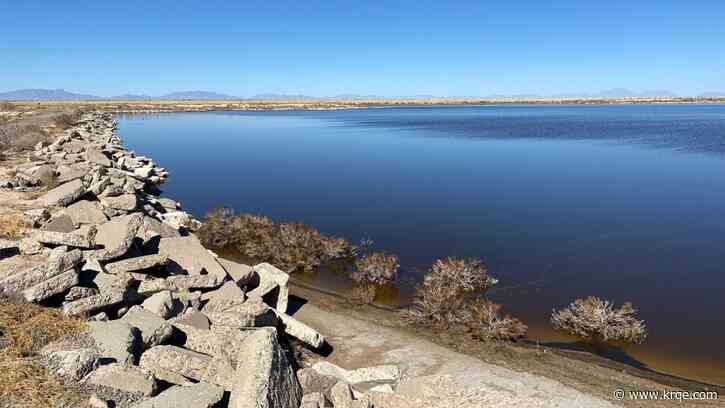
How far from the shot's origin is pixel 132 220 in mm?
9750

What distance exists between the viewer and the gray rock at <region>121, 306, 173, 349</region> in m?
6.59

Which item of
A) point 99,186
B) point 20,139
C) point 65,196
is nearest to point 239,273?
point 65,196

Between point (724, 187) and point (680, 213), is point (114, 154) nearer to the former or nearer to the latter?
point (680, 213)

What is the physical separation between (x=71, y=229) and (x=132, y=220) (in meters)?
2.28

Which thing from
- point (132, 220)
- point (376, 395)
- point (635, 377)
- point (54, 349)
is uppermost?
point (132, 220)

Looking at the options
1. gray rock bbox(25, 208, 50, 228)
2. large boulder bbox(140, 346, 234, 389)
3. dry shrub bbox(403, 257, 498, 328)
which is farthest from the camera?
gray rock bbox(25, 208, 50, 228)

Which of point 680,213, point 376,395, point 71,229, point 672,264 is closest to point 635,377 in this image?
point 376,395

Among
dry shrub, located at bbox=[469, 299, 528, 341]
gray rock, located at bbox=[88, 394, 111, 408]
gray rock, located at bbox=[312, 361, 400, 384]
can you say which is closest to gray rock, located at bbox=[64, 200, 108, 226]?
gray rock, located at bbox=[312, 361, 400, 384]

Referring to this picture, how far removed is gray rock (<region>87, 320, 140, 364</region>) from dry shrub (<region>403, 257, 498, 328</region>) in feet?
20.1

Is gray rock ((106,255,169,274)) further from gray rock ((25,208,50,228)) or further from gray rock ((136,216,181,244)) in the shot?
gray rock ((25,208,50,228))

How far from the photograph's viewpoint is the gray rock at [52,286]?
6.84 meters

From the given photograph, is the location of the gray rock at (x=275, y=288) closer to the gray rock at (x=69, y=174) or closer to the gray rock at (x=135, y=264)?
the gray rock at (x=135, y=264)

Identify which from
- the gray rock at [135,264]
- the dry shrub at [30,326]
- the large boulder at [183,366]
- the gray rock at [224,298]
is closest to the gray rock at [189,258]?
the gray rock at [224,298]

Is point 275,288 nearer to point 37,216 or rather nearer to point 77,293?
point 77,293
